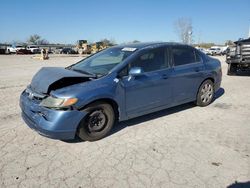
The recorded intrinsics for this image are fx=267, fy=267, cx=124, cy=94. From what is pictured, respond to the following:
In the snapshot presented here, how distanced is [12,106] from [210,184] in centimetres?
511

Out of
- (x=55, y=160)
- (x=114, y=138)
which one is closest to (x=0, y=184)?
(x=55, y=160)

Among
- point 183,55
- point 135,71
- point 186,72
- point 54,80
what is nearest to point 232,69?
point 183,55

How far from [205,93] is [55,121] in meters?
4.06

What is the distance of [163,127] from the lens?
204 inches

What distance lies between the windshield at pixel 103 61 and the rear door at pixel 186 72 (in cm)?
119

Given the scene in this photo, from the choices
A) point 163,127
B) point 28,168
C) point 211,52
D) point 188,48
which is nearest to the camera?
point 28,168

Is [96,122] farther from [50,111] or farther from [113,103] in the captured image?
[50,111]

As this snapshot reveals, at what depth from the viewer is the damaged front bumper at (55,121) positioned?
13.2 feet

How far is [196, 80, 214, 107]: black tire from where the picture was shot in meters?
6.50

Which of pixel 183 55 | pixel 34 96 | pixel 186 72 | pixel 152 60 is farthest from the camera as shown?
pixel 183 55

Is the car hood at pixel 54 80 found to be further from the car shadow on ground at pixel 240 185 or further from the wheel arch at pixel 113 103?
the car shadow on ground at pixel 240 185

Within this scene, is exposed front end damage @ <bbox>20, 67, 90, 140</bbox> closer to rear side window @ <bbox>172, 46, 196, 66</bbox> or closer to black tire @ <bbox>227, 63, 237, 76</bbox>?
rear side window @ <bbox>172, 46, 196, 66</bbox>

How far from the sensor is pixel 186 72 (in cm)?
589

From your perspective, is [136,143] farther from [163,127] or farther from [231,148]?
[231,148]
